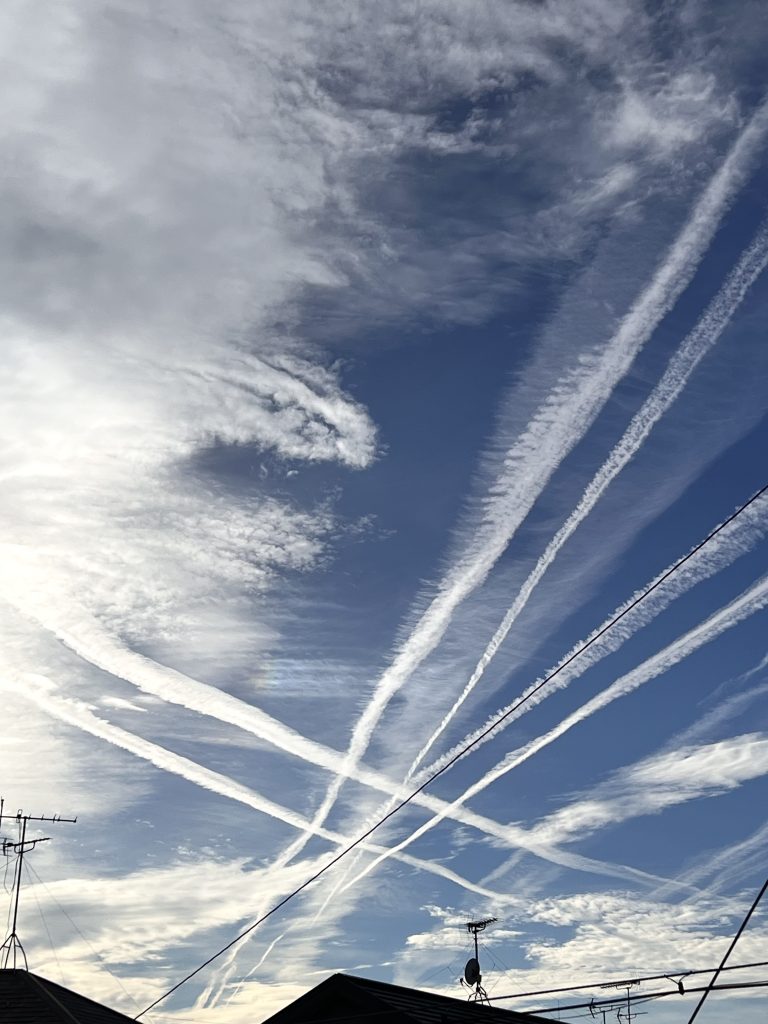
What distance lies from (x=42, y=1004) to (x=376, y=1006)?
913 cm

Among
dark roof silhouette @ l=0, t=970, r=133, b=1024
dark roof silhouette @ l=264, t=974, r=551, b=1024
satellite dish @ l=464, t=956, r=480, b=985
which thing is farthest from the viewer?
satellite dish @ l=464, t=956, r=480, b=985

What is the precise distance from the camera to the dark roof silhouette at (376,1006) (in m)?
25.7

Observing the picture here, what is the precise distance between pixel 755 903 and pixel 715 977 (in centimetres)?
146

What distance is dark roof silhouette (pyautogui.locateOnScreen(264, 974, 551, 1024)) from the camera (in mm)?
25734

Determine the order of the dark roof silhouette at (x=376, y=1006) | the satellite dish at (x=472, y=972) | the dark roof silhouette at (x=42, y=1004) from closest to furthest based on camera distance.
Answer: the dark roof silhouette at (x=376, y=1006) < the dark roof silhouette at (x=42, y=1004) < the satellite dish at (x=472, y=972)

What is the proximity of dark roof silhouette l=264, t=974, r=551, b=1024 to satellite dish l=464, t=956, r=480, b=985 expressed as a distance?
22.9 feet

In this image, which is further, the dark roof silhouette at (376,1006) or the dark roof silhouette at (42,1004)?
the dark roof silhouette at (42,1004)

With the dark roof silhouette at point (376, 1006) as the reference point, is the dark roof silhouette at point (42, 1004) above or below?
above

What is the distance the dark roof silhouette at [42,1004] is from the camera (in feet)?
88.4

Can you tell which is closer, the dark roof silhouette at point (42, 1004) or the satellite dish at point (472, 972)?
the dark roof silhouette at point (42, 1004)

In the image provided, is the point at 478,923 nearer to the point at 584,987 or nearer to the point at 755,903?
the point at 584,987

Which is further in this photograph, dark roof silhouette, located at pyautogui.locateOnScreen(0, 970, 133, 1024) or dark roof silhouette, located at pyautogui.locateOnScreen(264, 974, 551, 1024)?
dark roof silhouette, located at pyautogui.locateOnScreen(0, 970, 133, 1024)

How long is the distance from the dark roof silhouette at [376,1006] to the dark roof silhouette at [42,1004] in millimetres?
5150

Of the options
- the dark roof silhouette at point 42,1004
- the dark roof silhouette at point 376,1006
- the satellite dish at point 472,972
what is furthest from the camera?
the satellite dish at point 472,972
